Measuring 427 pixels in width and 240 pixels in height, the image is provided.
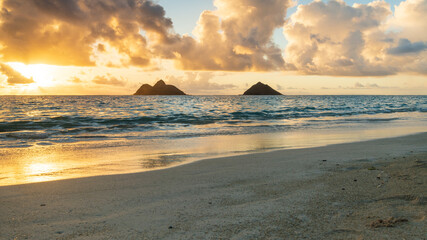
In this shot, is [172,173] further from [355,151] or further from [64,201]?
[355,151]

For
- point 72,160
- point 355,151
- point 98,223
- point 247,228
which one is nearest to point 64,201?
point 98,223

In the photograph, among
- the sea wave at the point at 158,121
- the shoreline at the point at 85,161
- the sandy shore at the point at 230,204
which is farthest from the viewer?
the sea wave at the point at 158,121

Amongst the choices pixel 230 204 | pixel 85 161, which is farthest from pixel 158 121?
pixel 230 204

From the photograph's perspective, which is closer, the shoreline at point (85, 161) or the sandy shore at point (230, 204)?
the sandy shore at point (230, 204)

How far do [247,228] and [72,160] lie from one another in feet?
21.4

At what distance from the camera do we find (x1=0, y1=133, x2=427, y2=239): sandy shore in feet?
10.1

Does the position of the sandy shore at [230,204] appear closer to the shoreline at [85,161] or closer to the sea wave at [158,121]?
the shoreline at [85,161]

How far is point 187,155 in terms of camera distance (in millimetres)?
8641

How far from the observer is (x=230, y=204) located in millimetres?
3906

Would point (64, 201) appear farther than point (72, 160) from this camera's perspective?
No

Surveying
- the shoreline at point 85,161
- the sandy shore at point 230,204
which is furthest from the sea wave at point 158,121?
the sandy shore at point 230,204

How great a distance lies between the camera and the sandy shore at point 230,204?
308cm

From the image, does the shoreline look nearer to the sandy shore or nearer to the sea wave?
the sandy shore

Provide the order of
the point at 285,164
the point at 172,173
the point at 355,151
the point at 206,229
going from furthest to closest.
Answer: the point at 355,151
the point at 285,164
the point at 172,173
the point at 206,229
